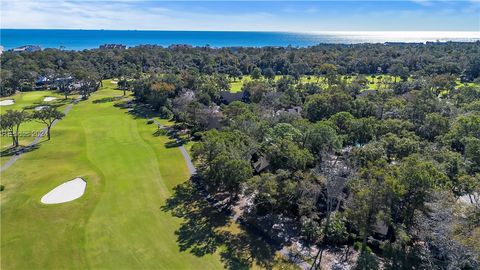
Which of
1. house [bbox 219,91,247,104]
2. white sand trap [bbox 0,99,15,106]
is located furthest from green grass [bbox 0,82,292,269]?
white sand trap [bbox 0,99,15,106]

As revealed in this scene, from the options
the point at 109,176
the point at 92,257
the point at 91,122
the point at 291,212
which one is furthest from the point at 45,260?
the point at 91,122

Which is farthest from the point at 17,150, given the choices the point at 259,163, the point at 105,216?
the point at 259,163

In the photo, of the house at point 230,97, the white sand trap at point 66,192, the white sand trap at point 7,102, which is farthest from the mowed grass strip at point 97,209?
the white sand trap at point 7,102

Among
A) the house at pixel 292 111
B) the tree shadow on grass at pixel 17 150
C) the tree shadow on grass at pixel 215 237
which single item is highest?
the house at pixel 292 111

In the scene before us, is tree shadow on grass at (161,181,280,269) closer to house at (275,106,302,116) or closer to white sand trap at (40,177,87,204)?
white sand trap at (40,177,87,204)

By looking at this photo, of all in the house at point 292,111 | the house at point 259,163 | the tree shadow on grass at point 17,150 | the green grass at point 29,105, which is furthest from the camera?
the house at point 292,111

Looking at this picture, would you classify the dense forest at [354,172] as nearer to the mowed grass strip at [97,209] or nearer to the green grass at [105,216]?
the green grass at [105,216]
